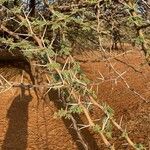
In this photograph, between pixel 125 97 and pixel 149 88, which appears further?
pixel 149 88

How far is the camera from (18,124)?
6.77 metres

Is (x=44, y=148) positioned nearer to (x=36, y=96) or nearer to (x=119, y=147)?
(x=119, y=147)

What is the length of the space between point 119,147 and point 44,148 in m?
0.98

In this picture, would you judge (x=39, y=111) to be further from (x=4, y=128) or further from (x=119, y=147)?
(x=119, y=147)

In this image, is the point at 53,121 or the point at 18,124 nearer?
the point at 18,124

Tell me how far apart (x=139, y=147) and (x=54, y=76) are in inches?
25.2

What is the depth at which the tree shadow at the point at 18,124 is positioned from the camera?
6012mm

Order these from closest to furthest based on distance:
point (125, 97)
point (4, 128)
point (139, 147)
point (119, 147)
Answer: point (139, 147)
point (119, 147)
point (4, 128)
point (125, 97)

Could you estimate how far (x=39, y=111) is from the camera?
731 cm

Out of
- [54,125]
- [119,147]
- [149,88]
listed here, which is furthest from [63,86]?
[149,88]

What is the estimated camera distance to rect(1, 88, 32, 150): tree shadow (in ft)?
19.7

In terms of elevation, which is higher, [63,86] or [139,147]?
[63,86]

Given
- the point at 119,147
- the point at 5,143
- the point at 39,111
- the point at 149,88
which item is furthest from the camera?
the point at 149,88

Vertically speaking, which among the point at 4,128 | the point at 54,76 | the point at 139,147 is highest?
the point at 54,76
